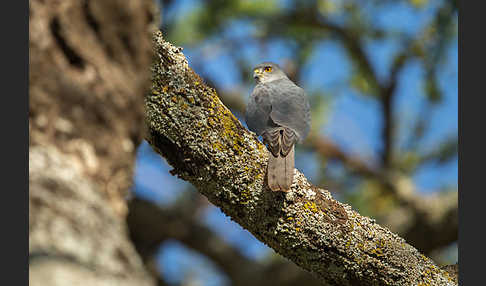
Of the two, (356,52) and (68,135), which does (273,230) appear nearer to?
(68,135)

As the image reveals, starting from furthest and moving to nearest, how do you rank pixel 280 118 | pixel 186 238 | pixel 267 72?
pixel 186 238, pixel 267 72, pixel 280 118

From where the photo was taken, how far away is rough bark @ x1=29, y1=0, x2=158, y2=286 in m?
A: 1.16

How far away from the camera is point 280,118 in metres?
3.69

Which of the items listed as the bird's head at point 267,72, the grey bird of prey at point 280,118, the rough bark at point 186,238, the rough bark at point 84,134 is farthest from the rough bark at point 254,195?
the rough bark at point 186,238

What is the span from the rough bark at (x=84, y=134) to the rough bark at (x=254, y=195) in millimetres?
853

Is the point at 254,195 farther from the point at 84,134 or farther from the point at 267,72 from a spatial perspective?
the point at 267,72

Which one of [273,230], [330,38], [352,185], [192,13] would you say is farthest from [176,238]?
[273,230]

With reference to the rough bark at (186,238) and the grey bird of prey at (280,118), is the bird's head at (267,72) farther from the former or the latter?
the rough bark at (186,238)

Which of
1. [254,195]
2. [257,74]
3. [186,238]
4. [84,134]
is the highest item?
[257,74]

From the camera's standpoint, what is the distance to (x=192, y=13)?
7.37 metres

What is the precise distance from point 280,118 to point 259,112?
0.58 ft

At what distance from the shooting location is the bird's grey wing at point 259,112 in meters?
3.65

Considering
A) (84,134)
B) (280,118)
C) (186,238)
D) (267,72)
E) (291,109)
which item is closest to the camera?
(84,134)

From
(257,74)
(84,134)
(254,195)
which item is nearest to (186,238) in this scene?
(257,74)
